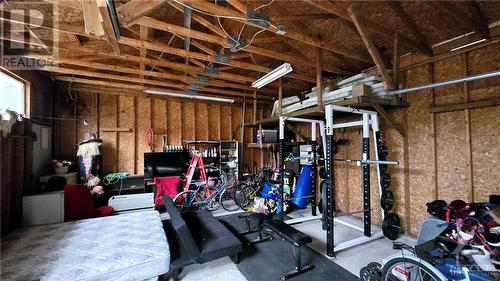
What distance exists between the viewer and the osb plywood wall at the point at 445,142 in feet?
9.21

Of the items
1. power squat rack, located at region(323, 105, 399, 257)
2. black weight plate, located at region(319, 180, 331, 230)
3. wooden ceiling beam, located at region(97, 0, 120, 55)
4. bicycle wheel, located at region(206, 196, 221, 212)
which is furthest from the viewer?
bicycle wheel, located at region(206, 196, 221, 212)

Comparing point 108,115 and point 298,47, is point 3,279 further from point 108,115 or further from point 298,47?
point 298,47

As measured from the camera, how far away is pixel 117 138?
544 cm

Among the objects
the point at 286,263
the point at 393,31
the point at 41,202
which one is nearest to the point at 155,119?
the point at 41,202

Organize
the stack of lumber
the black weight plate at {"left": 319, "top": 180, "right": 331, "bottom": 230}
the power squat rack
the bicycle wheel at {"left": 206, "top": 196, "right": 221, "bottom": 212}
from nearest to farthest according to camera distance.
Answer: the power squat rack
the black weight plate at {"left": 319, "top": 180, "right": 331, "bottom": 230}
the stack of lumber
the bicycle wheel at {"left": 206, "top": 196, "right": 221, "bottom": 212}

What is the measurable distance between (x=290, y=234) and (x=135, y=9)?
3.19 m

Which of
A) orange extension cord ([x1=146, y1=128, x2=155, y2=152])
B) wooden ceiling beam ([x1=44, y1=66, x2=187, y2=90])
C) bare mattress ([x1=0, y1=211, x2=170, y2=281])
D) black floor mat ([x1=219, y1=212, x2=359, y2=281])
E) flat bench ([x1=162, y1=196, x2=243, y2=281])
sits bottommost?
black floor mat ([x1=219, y1=212, x2=359, y2=281])

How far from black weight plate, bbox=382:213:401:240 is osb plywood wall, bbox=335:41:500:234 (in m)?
0.24

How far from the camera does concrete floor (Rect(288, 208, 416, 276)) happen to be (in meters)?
2.83

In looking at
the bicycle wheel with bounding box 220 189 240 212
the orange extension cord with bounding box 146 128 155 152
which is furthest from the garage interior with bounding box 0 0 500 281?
the orange extension cord with bounding box 146 128 155 152

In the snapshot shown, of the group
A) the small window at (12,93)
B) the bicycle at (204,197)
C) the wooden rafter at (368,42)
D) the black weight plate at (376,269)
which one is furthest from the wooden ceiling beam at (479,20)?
the small window at (12,93)

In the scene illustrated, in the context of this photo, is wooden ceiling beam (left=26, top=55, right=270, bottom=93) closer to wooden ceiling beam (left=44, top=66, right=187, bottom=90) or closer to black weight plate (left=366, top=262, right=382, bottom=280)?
wooden ceiling beam (left=44, top=66, right=187, bottom=90)

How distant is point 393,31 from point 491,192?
2598 mm

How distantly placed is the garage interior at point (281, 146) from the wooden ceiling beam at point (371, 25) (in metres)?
0.03
